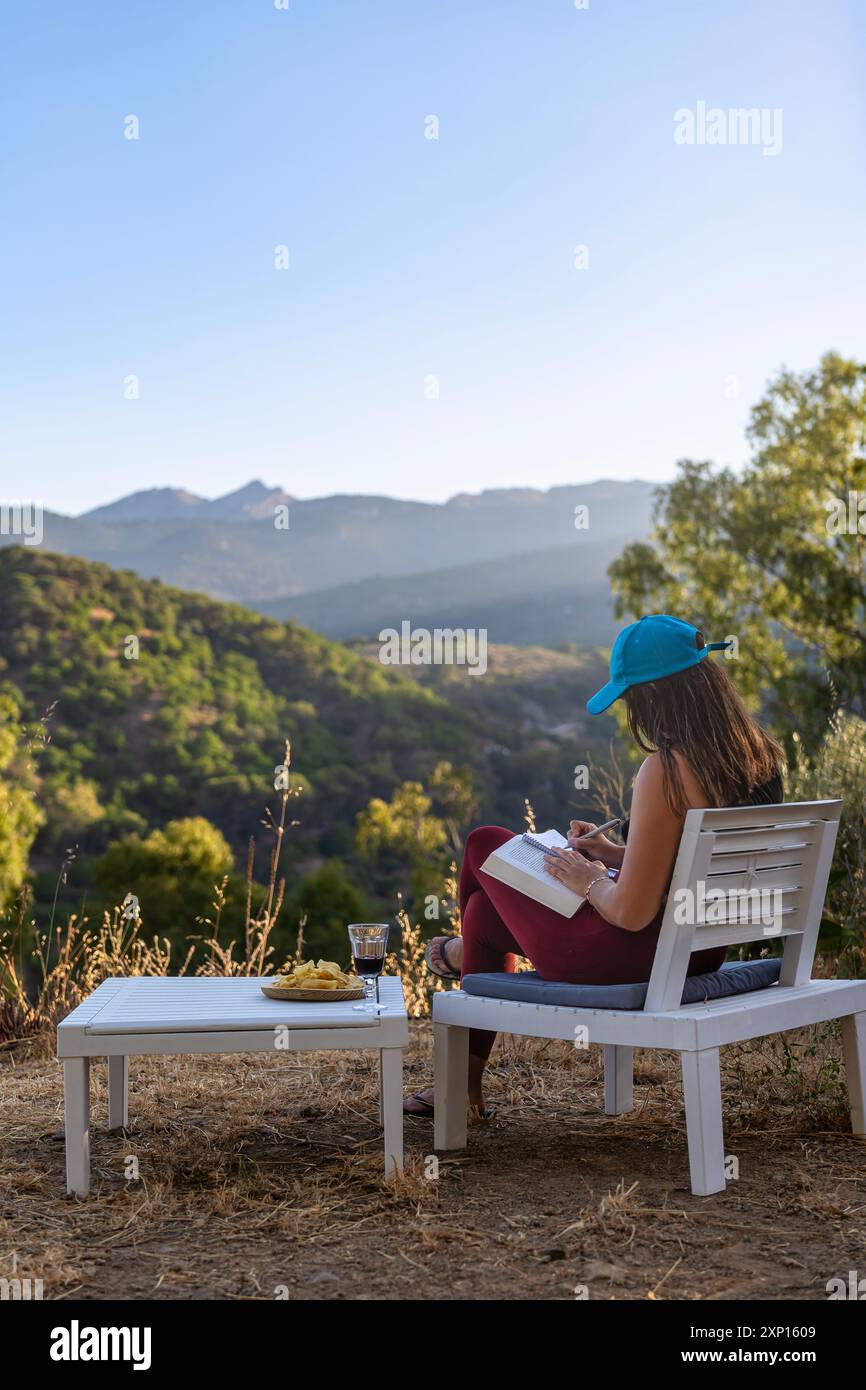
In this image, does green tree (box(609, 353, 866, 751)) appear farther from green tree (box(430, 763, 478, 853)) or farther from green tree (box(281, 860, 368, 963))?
green tree (box(430, 763, 478, 853))

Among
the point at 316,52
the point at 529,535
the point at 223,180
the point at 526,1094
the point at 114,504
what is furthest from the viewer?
the point at 114,504

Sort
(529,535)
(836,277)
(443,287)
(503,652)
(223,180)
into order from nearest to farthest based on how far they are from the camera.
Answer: (836,277) < (223,180) < (443,287) < (503,652) < (529,535)

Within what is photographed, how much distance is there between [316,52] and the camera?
13.5m

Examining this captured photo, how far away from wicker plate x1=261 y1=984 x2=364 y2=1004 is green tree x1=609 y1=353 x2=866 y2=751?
18333 millimetres

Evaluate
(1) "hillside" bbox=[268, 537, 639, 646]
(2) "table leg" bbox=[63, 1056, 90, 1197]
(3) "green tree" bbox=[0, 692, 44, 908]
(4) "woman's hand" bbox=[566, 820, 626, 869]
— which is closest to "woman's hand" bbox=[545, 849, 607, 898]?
(4) "woman's hand" bbox=[566, 820, 626, 869]

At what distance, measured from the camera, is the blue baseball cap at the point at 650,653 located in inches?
109

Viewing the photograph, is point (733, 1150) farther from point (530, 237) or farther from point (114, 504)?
point (114, 504)

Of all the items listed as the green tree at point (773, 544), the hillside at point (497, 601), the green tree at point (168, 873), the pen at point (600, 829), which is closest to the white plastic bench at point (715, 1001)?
the pen at point (600, 829)

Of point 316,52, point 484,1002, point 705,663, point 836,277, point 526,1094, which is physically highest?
point 316,52

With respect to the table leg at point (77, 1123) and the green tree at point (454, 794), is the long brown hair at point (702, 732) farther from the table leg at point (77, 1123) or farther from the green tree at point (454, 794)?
the green tree at point (454, 794)

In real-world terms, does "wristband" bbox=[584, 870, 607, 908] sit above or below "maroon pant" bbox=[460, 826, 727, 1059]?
above

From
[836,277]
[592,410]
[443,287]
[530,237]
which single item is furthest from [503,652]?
[836,277]

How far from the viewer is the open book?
2789mm

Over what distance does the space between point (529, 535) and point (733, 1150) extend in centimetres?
9406
